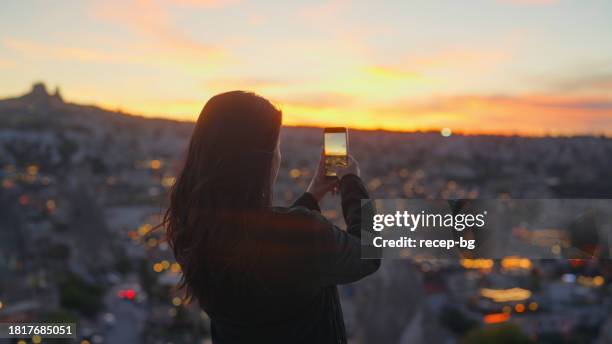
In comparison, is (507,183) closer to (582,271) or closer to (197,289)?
(582,271)

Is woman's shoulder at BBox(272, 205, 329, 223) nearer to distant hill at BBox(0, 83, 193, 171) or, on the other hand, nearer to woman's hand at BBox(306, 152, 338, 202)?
woman's hand at BBox(306, 152, 338, 202)

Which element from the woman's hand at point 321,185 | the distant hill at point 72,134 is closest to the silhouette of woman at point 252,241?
the woman's hand at point 321,185

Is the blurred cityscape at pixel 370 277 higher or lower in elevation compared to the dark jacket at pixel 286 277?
lower

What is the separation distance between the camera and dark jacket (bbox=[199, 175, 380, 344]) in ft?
2.70

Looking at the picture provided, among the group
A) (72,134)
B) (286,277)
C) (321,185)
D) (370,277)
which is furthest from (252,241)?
(72,134)

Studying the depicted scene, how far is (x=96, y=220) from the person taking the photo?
11289 millimetres

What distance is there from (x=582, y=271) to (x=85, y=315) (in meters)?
7.09

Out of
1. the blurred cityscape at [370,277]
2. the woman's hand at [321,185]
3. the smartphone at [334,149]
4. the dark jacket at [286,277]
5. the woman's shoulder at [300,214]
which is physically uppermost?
the smartphone at [334,149]

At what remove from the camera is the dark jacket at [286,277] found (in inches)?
32.4

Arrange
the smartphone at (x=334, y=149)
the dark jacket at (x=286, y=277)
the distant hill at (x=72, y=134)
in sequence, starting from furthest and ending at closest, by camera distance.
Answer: the distant hill at (x=72, y=134)
the smartphone at (x=334, y=149)
the dark jacket at (x=286, y=277)

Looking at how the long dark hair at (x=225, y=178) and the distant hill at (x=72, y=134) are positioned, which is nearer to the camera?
the long dark hair at (x=225, y=178)

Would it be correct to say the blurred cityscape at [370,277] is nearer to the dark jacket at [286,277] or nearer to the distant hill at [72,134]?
the distant hill at [72,134]

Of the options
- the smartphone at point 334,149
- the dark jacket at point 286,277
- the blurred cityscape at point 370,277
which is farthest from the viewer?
the blurred cityscape at point 370,277

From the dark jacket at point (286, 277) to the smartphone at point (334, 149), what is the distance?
192mm
